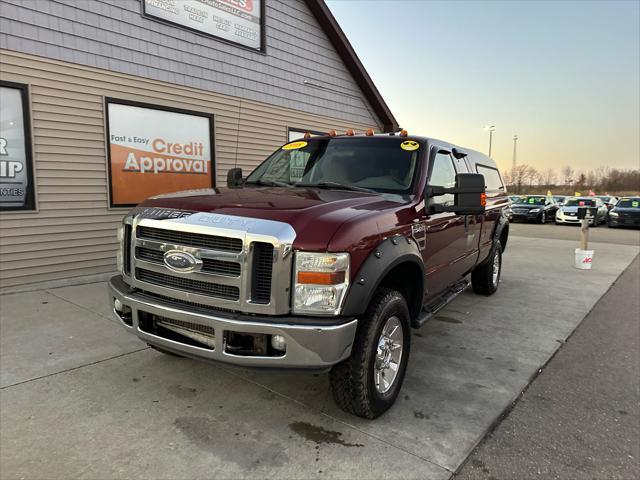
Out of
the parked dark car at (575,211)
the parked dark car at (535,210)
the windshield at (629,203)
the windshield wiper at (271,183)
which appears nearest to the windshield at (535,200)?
the parked dark car at (535,210)

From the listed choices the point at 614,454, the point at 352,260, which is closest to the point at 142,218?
the point at 352,260

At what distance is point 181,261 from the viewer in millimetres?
2680

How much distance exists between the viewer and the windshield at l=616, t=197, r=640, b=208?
69.7 feet

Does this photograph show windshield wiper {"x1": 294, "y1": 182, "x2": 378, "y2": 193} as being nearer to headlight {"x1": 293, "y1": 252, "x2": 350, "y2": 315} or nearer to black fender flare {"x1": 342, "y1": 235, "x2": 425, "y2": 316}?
black fender flare {"x1": 342, "y1": 235, "x2": 425, "y2": 316}

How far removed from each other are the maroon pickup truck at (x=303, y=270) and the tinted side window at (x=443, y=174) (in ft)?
0.12

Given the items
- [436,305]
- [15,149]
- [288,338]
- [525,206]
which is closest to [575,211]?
[525,206]

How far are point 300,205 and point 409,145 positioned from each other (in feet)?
5.06

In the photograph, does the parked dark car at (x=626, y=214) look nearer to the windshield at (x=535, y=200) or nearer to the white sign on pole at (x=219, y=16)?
the windshield at (x=535, y=200)

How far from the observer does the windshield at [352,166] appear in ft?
11.9

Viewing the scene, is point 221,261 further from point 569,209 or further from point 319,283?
point 569,209

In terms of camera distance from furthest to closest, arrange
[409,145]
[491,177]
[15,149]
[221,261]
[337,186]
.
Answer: [491,177]
[15,149]
[409,145]
[337,186]
[221,261]

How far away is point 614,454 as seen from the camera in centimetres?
264

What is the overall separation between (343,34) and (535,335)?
8335mm

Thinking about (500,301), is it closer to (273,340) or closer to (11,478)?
(273,340)
